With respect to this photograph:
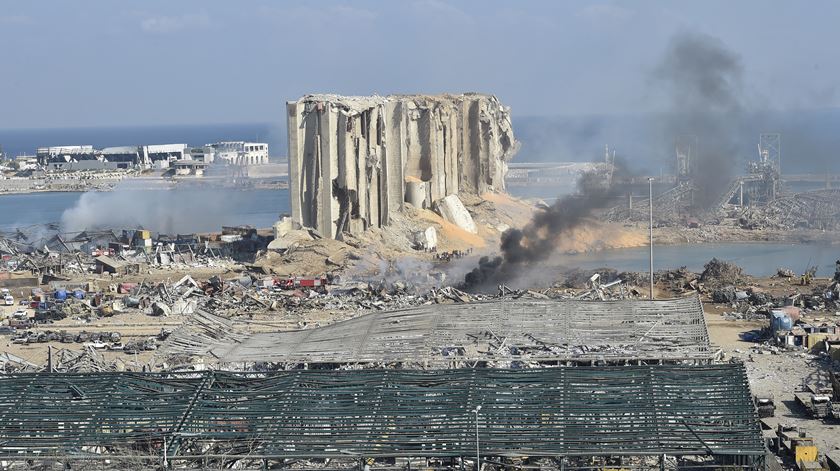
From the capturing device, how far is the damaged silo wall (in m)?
57.0

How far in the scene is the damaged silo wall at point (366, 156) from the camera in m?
57.0

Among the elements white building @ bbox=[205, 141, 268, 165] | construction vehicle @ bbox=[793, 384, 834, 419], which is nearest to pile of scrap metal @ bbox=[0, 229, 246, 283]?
construction vehicle @ bbox=[793, 384, 834, 419]

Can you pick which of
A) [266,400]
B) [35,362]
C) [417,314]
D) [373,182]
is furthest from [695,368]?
[373,182]

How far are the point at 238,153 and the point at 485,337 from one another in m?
122

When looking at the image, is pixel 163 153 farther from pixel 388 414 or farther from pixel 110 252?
pixel 388 414

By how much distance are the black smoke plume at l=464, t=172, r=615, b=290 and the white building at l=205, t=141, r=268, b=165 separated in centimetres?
7886

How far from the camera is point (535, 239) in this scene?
57.6 meters

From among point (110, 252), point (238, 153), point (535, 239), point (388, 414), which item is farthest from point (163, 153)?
point (388, 414)

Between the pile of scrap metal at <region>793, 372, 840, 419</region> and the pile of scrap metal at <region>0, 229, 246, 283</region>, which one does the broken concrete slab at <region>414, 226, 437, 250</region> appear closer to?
the pile of scrap metal at <region>0, 229, 246, 283</region>

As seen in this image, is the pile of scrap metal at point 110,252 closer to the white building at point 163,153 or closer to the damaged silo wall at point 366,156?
the damaged silo wall at point 366,156

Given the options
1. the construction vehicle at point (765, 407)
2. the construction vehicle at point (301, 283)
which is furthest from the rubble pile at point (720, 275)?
the construction vehicle at point (765, 407)

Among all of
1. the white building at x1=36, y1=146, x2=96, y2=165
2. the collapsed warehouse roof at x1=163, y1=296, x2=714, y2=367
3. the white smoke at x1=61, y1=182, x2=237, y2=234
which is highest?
the collapsed warehouse roof at x1=163, y1=296, x2=714, y2=367

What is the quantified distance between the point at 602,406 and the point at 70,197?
344 feet

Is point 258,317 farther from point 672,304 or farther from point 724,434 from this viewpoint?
point 724,434
